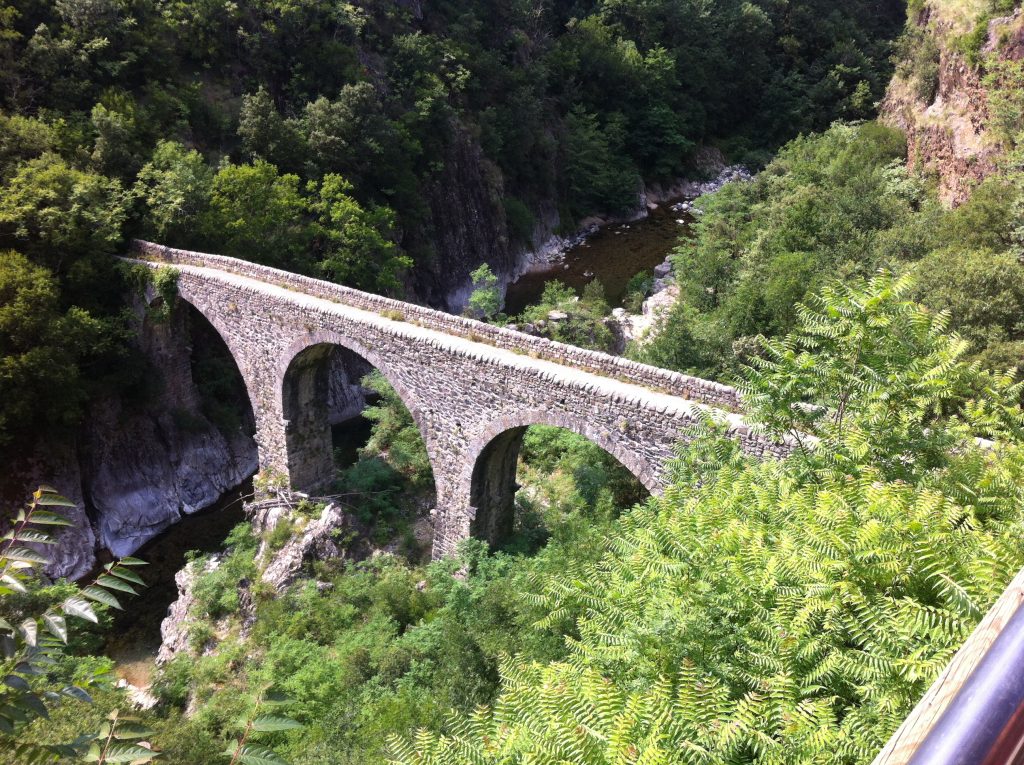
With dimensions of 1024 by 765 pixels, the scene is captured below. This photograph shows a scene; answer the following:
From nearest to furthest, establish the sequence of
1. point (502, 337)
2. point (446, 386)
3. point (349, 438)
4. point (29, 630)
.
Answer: point (29, 630)
point (502, 337)
point (446, 386)
point (349, 438)

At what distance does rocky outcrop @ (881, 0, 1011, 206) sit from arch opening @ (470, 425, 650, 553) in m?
13.5

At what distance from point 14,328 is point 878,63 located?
64.1 m

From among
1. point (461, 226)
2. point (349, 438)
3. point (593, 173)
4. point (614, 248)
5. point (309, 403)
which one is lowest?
point (349, 438)

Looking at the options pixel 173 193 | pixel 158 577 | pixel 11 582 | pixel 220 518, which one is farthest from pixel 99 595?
pixel 173 193

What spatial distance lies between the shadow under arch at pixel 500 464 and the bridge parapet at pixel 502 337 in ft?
3.99

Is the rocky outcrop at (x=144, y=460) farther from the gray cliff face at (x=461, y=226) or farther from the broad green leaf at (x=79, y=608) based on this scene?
the broad green leaf at (x=79, y=608)

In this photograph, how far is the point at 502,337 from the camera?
13.2 meters

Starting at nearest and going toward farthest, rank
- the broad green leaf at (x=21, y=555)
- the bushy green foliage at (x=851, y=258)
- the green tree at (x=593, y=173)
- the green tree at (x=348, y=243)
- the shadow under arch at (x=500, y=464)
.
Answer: the broad green leaf at (x=21, y=555)
the shadow under arch at (x=500, y=464)
the bushy green foliage at (x=851, y=258)
the green tree at (x=348, y=243)
the green tree at (x=593, y=173)

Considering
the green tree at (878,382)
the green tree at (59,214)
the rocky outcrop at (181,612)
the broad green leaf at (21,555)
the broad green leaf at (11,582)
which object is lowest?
the rocky outcrop at (181,612)

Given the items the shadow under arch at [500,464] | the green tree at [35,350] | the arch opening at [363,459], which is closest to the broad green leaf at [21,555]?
the shadow under arch at [500,464]

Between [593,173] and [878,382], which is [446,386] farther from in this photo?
[593,173]

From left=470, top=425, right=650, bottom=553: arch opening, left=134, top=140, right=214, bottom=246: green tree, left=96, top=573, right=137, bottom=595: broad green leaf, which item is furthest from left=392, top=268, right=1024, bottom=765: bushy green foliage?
left=134, top=140, right=214, bottom=246: green tree

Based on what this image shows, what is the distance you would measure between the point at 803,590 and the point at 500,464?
9741mm

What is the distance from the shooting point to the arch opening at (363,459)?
55.6ft
